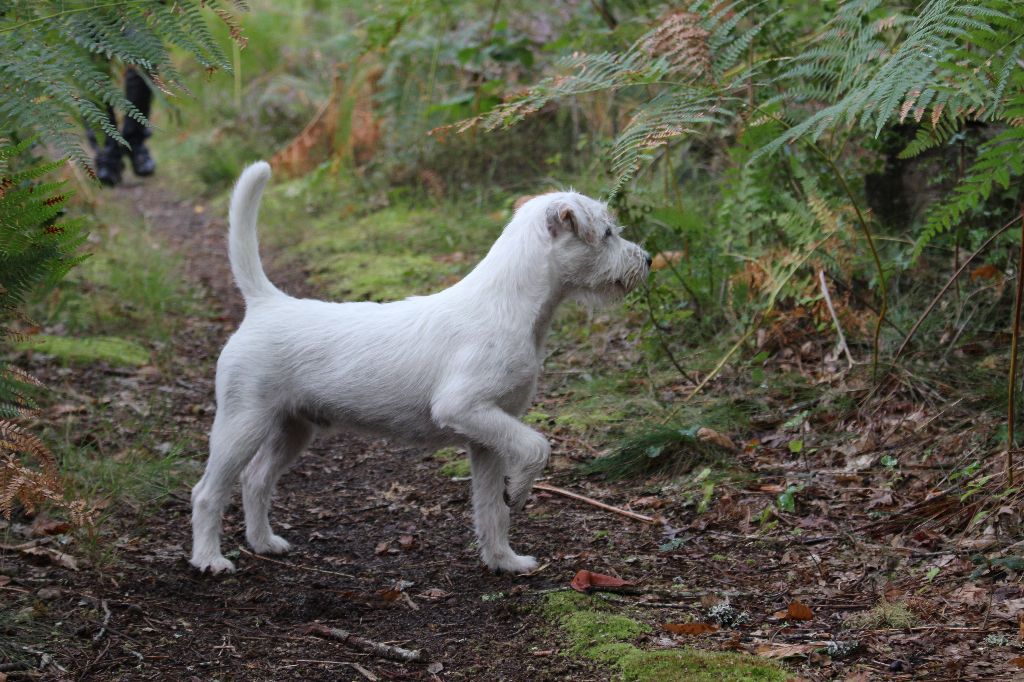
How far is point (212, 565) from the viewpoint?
4.25m

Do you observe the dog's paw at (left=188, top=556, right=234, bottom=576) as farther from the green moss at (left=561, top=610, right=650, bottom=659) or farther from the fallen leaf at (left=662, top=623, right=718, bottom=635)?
the fallen leaf at (left=662, top=623, right=718, bottom=635)

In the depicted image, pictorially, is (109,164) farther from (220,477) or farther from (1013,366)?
(1013,366)

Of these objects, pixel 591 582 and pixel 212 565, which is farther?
pixel 212 565

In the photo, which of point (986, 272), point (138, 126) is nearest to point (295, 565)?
point (986, 272)

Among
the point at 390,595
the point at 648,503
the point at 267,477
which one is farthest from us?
the point at 648,503

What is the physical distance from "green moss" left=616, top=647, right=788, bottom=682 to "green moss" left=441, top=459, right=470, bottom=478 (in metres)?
2.30

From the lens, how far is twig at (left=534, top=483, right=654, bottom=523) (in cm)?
462

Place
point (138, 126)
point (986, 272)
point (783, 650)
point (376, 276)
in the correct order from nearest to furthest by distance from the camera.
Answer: point (783, 650) < point (986, 272) < point (376, 276) < point (138, 126)

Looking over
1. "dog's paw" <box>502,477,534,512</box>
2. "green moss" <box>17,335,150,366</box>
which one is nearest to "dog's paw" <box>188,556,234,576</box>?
"dog's paw" <box>502,477,534,512</box>

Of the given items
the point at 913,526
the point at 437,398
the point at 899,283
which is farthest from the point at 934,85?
the point at 899,283

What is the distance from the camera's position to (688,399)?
5.41 m

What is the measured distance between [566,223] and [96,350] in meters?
3.94

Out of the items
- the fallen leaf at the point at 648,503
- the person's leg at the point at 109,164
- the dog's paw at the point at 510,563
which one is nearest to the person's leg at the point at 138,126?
the person's leg at the point at 109,164

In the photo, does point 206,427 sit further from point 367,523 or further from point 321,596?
point 321,596
